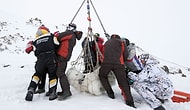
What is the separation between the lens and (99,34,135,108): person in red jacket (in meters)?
5.56

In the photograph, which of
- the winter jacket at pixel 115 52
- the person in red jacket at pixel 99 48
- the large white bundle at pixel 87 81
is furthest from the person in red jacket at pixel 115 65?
the person in red jacket at pixel 99 48

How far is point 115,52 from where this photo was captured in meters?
5.70

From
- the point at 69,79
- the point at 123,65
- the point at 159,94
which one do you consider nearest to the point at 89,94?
the point at 69,79

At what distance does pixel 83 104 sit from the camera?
5324mm

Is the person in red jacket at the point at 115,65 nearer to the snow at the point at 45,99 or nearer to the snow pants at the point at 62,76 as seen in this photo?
the snow at the point at 45,99

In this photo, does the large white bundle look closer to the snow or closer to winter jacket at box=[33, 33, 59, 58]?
the snow

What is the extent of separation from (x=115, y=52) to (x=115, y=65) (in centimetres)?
27

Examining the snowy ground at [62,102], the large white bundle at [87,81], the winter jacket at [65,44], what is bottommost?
the snowy ground at [62,102]

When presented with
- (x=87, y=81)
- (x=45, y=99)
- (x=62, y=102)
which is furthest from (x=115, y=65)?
(x=45, y=99)

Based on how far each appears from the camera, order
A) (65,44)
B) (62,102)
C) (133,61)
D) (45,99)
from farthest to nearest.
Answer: (65,44)
(133,61)
(45,99)
(62,102)

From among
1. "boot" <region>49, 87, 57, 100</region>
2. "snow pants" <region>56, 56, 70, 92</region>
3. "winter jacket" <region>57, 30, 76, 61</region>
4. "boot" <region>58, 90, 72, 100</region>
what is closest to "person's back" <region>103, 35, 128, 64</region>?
"winter jacket" <region>57, 30, 76, 61</region>

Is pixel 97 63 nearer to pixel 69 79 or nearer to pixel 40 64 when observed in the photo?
pixel 69 79

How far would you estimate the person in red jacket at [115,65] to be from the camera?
219 inches

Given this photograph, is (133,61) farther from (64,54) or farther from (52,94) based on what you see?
(52,94)
